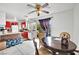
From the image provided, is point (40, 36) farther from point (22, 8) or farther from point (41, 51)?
point (22, 8)

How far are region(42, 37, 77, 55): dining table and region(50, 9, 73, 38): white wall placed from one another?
10 cm

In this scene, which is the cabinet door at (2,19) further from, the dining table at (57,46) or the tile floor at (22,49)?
the dining table at (57,46)

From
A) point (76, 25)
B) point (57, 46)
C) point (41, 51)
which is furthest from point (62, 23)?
point (41, 51)

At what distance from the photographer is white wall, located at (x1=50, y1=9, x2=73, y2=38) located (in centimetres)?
211

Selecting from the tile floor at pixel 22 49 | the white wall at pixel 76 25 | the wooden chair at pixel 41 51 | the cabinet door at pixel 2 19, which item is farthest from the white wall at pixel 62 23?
the cabinet door at pixel 2 19

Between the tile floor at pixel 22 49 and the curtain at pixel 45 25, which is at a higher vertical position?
the curtain at pixel 45 25

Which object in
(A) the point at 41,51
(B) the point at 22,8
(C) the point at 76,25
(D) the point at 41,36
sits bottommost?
(A) the point at 41,51

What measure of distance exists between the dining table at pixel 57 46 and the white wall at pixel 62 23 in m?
0.10

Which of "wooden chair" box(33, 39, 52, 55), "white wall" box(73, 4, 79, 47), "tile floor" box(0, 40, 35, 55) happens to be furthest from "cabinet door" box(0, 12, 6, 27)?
"white wall" box(73, 4, 79, 47)

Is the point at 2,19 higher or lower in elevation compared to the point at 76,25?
higher

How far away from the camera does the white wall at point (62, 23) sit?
211cm

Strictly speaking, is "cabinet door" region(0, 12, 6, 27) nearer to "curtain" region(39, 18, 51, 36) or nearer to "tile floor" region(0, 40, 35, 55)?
"tile floor" region(0, 40, 35, 55)

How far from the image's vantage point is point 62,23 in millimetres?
2123

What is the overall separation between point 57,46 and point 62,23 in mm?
334
